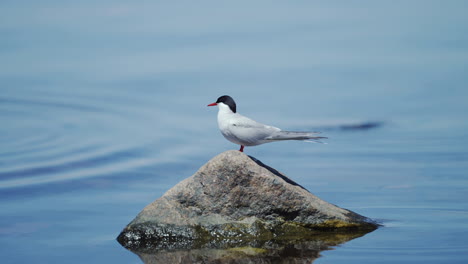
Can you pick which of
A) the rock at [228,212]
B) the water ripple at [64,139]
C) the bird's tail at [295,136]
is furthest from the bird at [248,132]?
the water ripple at [64,139]

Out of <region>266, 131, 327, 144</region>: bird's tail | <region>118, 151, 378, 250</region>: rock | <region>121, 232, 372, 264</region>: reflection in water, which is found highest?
<region>266, 131, 327, 144</region>: bird's tail

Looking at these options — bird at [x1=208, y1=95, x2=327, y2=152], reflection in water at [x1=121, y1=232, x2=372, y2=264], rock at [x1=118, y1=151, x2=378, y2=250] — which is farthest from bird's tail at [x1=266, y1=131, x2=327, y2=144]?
reflection in water at [x1=121, y1=232, x2=372, y2=264]

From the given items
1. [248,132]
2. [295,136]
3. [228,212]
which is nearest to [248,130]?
[248,132]

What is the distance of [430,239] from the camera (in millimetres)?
7203

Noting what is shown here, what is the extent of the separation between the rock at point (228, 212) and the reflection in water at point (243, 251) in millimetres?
50

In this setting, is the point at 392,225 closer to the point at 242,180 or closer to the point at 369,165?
the point at 242,180

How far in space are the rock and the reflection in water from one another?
0.05 metres

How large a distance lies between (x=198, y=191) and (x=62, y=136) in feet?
18.0

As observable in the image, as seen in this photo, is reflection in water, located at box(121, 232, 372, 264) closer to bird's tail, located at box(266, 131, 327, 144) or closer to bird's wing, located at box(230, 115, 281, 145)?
bird's tail, located at box(266, 131, 327, 144)

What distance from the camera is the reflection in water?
674 cm

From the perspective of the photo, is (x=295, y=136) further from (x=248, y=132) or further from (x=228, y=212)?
(x=228, y=212)

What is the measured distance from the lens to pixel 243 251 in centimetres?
691

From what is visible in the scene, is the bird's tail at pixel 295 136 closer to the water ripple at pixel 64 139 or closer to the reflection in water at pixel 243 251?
the reflection in water at pixel 243 251

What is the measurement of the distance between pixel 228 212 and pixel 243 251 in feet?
1.64
